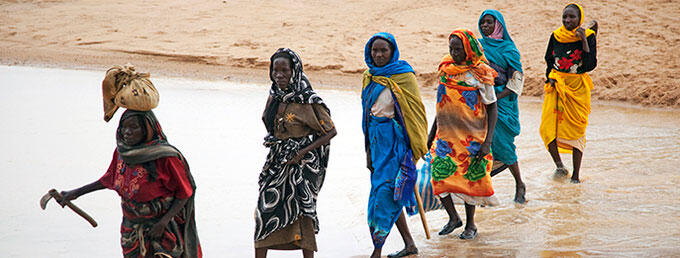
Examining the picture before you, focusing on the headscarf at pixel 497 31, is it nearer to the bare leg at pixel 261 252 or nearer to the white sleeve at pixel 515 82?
the white sleeve at pixel 515 82

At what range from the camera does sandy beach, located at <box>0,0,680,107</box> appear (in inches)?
581

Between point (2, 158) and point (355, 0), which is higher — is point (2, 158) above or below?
below

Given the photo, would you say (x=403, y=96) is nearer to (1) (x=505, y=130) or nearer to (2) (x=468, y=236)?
(2) (x=468, y=236)

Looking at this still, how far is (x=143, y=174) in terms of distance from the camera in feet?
12.0

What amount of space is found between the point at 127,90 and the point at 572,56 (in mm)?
5121

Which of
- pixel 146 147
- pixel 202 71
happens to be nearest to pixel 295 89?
pixel 146 147

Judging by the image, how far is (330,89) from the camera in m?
14.1

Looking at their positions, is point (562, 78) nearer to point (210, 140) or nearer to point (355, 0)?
point (210, 140)

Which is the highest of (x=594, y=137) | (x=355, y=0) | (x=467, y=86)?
(x=355, y=0)

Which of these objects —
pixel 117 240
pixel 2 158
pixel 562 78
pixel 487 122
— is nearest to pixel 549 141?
pixel 562 78

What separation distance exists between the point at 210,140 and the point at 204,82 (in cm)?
542

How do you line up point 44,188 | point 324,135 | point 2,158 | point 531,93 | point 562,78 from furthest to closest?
point 531,93
point 2,158
point 562,78
point 44,188
point 324,135

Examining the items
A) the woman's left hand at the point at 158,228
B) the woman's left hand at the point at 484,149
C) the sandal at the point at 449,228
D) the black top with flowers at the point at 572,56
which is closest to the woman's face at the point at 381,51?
the woman's left hand at the point at 484,149

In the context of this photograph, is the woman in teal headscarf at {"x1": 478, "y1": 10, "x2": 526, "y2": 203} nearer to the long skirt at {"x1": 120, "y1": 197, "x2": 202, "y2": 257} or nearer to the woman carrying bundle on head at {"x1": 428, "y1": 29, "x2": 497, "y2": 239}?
the woman carrying bundle on head at {"x1": 428, "y1": 29, "x2": 497, "y2": 239}
